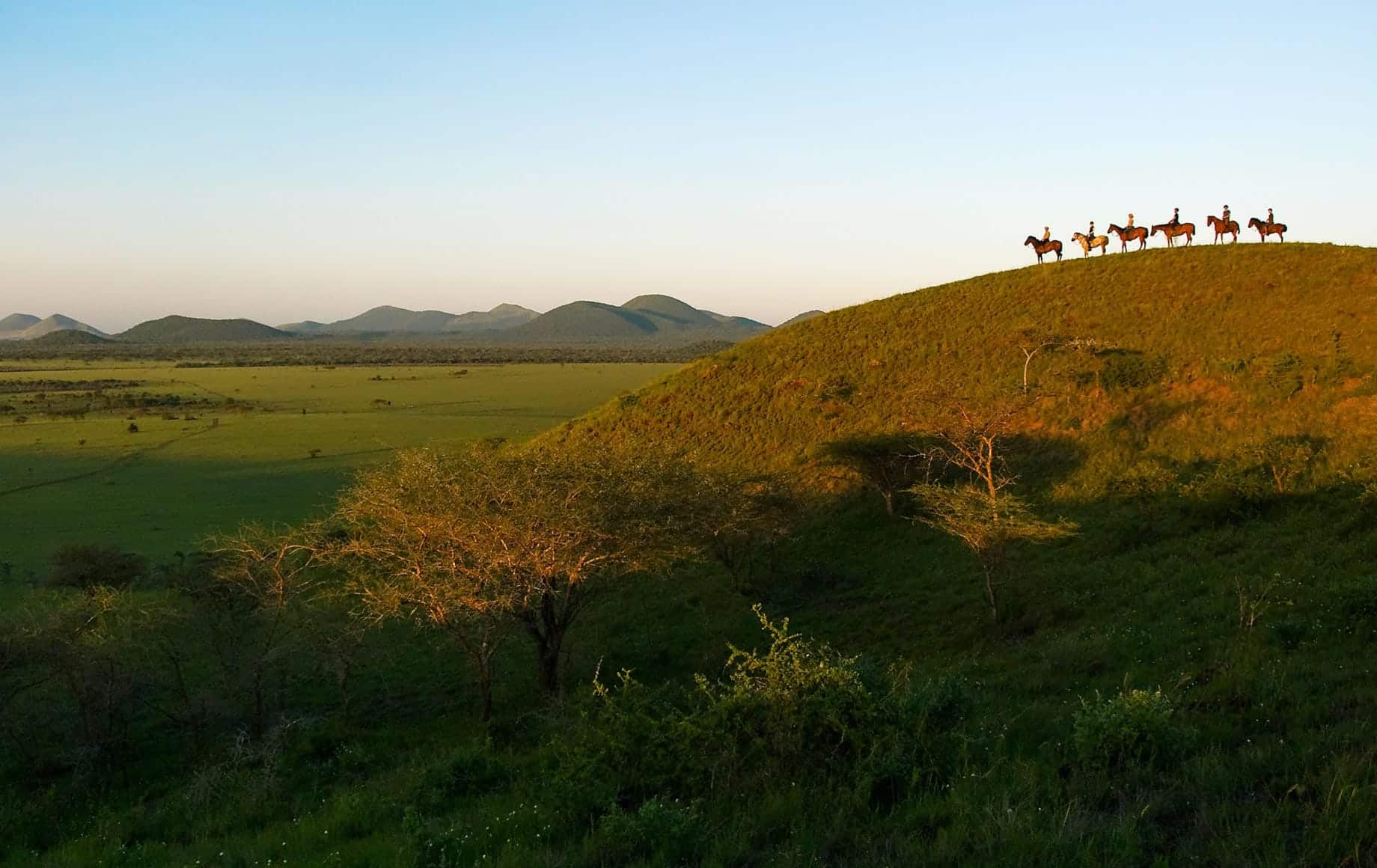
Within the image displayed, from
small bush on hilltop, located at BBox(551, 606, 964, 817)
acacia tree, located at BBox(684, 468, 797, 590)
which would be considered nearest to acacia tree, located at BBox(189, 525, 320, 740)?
acacia tree, located at BBox(684, 468, 797, 590)

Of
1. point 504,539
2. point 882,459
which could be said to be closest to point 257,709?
point 504,539

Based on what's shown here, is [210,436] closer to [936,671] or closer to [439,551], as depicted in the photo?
[439,551]

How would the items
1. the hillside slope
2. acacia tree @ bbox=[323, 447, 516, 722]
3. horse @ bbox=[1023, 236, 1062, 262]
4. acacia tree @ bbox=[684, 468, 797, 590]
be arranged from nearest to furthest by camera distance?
acacia tree @ bbox=[323, 447, 516, 722], acacia tree @ bbox=[684, 468, 797, 590], the hillside slope, horse @ bbox=[1023, 236, 1062, 262]

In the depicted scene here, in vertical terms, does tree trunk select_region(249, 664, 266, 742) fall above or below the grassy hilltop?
below

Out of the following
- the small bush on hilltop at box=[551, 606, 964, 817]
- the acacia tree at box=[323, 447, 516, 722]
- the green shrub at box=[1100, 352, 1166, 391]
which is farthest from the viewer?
the green shrub at box=[1100, 352, 1166, 391]

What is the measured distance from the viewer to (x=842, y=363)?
38688 millimetres

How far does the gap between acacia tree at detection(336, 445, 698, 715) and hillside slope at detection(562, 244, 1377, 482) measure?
46.6 ft

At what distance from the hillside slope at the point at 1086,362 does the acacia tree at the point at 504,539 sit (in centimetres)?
1419

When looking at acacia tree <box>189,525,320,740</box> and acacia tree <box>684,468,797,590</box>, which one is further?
acacia tree <box>684,468,797,590</box>

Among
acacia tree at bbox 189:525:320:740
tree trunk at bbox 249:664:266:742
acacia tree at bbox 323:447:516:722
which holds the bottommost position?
tree trunk at bbox 249:664:266:742

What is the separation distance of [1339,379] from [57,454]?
6649cm

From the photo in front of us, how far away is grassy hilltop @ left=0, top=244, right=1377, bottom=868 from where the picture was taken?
6.05 m

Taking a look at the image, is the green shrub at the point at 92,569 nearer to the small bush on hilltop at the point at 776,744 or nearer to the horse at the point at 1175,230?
the small bush on hilltop at the point at 776,744

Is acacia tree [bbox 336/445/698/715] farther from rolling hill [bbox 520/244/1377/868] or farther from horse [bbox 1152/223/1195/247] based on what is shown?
horse [bbox 1152/223/1195/247]
